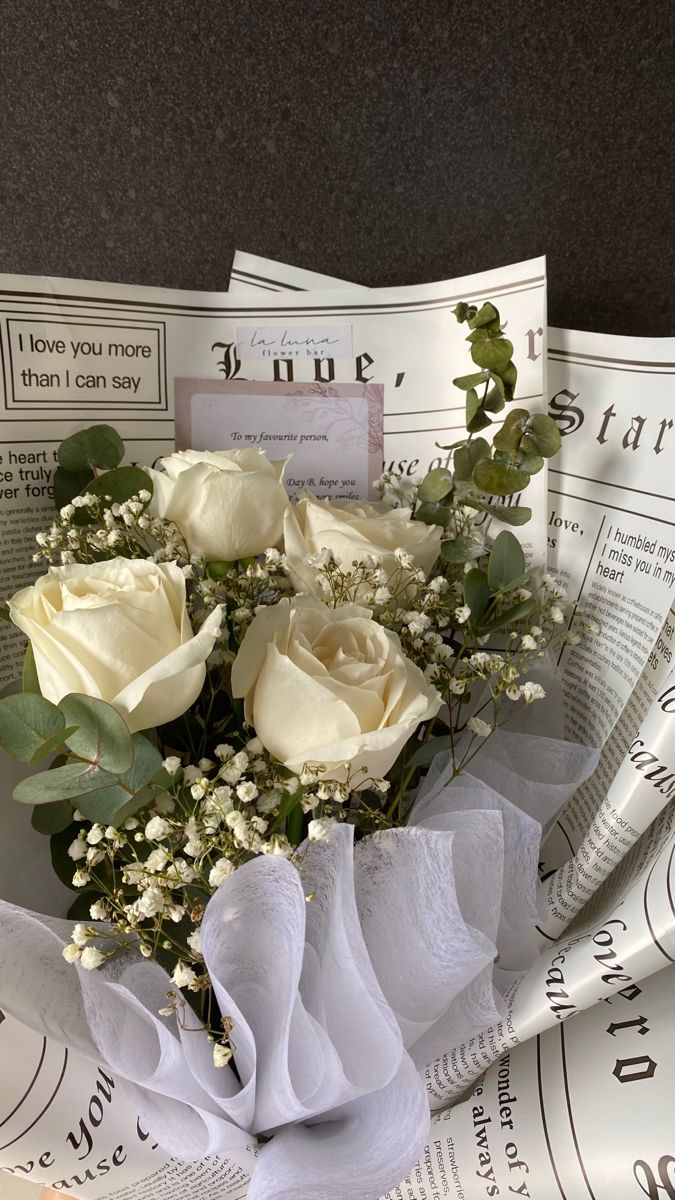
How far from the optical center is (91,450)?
21.0 inches

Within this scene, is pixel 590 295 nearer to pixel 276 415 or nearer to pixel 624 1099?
pixel 276 415

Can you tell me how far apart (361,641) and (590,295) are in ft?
1.27

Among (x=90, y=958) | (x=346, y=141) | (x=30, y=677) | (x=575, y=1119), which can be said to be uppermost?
(x=346, y=141)

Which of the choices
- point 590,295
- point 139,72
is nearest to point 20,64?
point 139,72

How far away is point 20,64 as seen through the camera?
60cm

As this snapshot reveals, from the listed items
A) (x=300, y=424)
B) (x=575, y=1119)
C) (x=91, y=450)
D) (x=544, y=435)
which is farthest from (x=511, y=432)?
(x=575, y=1119)

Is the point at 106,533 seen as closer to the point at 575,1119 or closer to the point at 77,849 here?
the point at 77,849

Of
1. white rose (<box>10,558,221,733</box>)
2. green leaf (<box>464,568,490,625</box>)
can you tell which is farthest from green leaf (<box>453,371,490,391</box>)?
white rose (<box>10,558,221,733</box>)

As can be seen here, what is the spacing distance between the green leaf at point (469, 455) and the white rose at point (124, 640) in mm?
200

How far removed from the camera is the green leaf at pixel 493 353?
0.51 m

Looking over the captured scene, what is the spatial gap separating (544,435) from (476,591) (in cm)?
10

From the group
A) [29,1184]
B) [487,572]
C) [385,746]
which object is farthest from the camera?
[29,1184]

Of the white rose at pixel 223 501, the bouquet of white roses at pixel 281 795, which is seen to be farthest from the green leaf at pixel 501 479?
the white rose at pixel 223 501

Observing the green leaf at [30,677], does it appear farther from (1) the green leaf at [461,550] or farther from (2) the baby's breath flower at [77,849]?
(1) the green leaf at [461,550]
